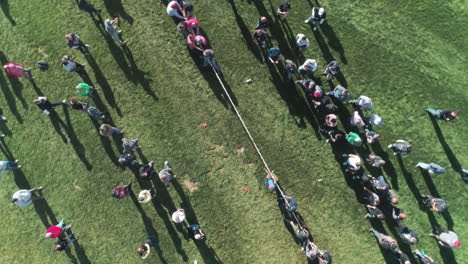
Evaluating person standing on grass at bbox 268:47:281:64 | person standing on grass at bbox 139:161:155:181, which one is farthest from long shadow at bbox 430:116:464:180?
person standing on grass at bbox 139:161:155:181

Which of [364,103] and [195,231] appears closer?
[364,103]

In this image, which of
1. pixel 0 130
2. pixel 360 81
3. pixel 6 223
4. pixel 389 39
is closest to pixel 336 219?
pixel 360 81

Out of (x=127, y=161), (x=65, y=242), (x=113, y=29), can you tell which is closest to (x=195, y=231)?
(x=127, y=161)

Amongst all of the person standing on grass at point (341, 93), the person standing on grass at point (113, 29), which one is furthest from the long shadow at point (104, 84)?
the person standing on grass at point (341, 93)

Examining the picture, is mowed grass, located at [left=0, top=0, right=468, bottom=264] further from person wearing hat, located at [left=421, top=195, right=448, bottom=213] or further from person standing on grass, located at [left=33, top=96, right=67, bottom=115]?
person wearing hat, located at [left=421, top=195, right=448, bottom=213]

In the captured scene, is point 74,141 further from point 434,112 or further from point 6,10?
point 434,112

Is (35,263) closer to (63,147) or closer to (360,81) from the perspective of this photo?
(63,147)
